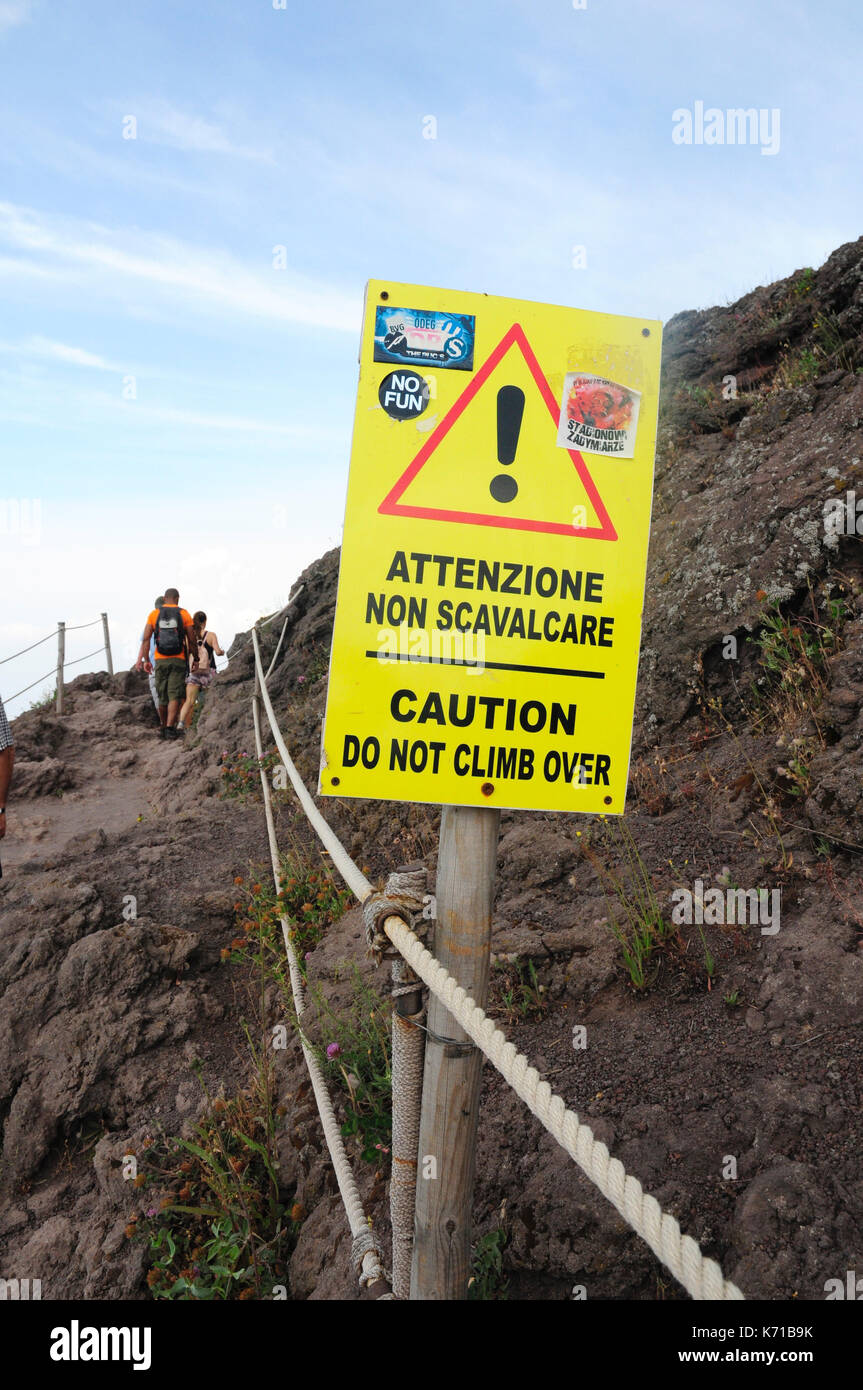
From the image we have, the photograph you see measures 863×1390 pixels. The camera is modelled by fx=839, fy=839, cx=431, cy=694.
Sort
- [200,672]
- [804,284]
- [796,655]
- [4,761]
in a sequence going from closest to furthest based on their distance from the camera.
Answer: [796,655] < [4,761] < [804,284] < [200,672]

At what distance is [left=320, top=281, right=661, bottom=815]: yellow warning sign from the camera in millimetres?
1893

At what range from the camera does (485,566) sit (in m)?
1.91

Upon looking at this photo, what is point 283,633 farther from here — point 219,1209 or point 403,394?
point 403,394

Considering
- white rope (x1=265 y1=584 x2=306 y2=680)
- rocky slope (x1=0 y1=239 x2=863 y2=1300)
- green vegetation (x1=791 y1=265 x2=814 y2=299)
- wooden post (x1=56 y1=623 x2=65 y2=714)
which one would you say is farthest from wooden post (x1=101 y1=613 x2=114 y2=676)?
green vegetation (x1=791 y1=265 x2=814 y2=299)

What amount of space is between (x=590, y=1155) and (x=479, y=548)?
1.22 meters

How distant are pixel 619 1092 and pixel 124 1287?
208cm

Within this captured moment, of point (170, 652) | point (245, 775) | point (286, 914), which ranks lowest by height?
point (286, 914)

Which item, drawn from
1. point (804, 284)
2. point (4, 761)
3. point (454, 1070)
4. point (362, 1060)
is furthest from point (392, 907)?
point (804, 284)

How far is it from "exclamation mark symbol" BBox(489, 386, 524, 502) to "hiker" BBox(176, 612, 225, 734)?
459 inches

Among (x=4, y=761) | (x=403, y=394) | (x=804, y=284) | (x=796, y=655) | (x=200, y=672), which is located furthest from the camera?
(x=200, y=672)

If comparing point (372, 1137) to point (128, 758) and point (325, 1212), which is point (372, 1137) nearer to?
point (325, 1212)

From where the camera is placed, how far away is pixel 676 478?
702cm

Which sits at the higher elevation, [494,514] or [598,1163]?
[494,514]

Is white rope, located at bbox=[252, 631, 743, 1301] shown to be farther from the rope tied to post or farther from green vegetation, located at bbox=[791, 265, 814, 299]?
green vegetation, located at bbox=[791, 265, 814, 299]
